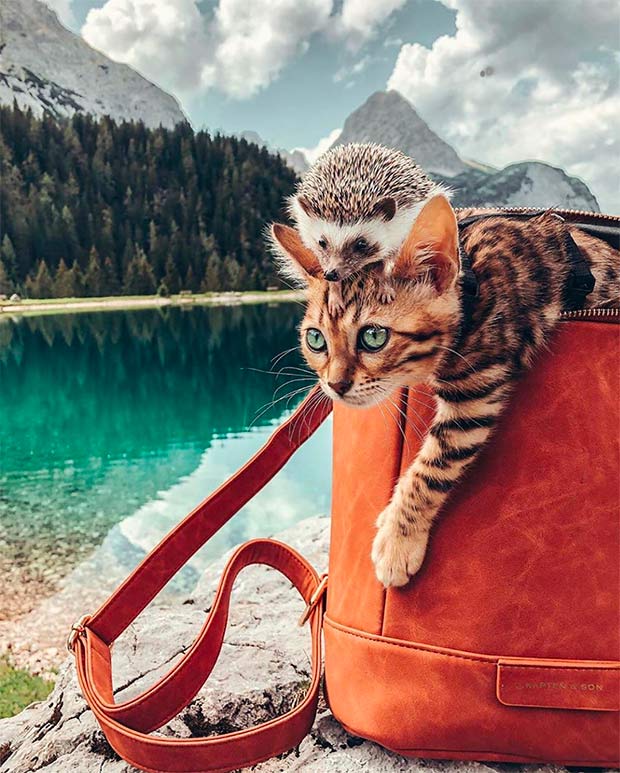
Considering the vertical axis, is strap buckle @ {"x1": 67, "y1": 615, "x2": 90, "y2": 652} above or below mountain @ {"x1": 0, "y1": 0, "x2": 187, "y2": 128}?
below

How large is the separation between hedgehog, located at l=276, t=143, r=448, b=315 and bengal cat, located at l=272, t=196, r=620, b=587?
19 millimetres

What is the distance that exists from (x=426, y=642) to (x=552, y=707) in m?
0.15

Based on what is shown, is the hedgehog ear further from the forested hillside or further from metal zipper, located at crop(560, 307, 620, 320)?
the forested hillside

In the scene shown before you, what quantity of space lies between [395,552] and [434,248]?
13.3 inches

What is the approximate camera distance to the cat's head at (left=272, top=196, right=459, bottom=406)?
0.63m

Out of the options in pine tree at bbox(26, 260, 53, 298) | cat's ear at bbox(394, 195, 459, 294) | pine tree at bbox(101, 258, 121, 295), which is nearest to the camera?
cat's ear at bbox(394, 195, 459, 294)

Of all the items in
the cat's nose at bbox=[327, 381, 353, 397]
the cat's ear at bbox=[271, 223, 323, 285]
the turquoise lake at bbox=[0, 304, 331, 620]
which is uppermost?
the cat's ear at bbox=[271, 223, 323, 285]

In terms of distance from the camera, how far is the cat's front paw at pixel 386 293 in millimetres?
637

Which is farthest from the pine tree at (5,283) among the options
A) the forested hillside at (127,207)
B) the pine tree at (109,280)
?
the pine tree at (109,280)

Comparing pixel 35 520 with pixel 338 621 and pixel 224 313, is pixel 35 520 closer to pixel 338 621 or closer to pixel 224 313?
pixel 338 621

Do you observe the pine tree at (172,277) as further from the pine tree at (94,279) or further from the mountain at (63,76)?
the mountain at (63,76)

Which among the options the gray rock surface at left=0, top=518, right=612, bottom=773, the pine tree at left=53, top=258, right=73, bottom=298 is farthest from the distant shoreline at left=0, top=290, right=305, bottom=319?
the gray rock surface at left=0, top=518, right=612, bottom=773

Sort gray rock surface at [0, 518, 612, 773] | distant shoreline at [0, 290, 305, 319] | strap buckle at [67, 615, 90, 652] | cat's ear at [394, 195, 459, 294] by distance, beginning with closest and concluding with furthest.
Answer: cat's ear at [394, 195, 459, 294], gray rock surface at [0, 518, 612, 773], strap buckle at [67, 615, 90, 652], distant shoreline at [0, 290, 305, 319]

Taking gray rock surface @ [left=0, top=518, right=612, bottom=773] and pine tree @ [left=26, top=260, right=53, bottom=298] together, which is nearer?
gray rock surface @ [left=0, top=518, right=612, bottom=773]
